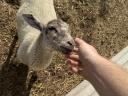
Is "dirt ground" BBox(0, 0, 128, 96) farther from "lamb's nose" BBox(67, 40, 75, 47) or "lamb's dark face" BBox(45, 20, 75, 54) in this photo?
"lamb's nose" BBox(67, 40, 75, 47)

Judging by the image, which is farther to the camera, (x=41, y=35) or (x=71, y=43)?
(x=41, y=35)

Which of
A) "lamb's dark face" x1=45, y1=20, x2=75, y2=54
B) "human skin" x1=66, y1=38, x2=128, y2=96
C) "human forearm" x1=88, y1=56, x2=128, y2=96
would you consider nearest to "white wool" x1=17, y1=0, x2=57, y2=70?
"lamb's dark face" x1=45, y1=20, x2=75, y2=54

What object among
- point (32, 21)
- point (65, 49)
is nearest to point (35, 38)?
point (32, 21)

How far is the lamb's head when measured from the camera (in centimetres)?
422

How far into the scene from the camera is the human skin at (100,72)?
3012 millimetres

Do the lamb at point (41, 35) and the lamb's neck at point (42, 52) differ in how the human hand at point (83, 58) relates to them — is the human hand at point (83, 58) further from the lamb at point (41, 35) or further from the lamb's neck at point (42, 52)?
the lamb's neck at point (42, 52)

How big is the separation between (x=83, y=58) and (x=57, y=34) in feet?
2.88

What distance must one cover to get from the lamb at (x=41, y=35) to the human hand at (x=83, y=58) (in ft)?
0.88

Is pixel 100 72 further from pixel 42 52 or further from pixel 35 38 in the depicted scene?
pixel 35 38

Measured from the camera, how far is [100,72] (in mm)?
3236

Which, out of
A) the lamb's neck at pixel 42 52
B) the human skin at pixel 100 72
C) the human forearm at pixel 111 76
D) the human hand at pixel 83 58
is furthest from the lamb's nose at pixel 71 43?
the human forearm at pixel 111 76

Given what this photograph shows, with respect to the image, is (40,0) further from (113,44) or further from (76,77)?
(113,44)

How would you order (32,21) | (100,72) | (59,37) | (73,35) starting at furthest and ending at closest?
(73,35), (32,21), (59,37), (100,72)

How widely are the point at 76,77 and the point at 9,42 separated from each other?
1426 mm
